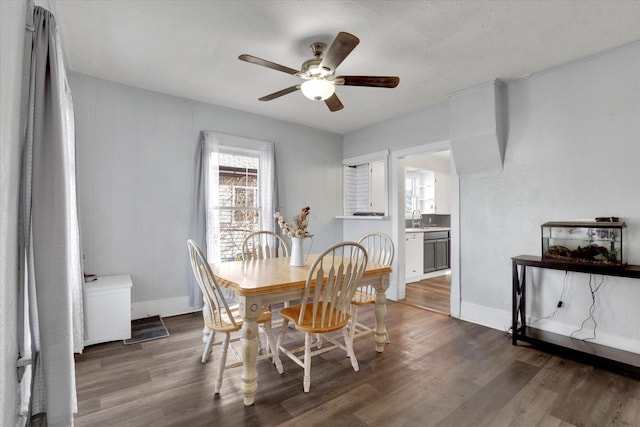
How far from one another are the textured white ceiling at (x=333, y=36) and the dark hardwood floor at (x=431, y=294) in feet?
8.98

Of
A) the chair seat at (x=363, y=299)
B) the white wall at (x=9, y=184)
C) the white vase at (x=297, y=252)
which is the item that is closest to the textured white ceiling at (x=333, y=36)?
the white wall at (x=9, y=184)

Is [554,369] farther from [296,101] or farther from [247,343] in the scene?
[296,101]

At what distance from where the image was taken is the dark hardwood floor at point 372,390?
6.18ft

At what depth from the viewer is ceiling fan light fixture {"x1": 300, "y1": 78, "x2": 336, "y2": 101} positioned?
234 cm

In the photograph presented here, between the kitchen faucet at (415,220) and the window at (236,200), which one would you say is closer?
the window at (236,200)

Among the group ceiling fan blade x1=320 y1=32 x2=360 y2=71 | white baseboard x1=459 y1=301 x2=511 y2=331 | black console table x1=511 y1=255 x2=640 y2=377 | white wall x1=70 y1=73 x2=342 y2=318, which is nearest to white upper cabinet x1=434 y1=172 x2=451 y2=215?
white baseboard x1=459 y1=301 x2=511 y2=331

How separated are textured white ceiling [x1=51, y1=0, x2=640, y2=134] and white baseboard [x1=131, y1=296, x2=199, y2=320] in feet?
8.14

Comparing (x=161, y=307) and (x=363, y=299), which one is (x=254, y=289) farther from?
(x=161, y=307)

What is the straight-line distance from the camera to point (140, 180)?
3549 mm

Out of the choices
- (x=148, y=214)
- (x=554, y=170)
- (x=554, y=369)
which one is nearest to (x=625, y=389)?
(x=554, y=369)

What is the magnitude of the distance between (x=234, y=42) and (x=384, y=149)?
9.10ft

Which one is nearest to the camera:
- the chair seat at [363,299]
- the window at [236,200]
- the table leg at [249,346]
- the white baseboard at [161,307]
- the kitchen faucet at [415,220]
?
the table leg at [249,346]

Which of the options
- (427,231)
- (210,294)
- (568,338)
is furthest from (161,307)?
(427,231)

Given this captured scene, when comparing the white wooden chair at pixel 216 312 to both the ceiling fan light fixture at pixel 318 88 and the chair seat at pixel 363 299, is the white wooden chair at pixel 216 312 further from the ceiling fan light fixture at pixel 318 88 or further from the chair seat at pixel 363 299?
the ceiling fan light fixture at pixel 318 88
